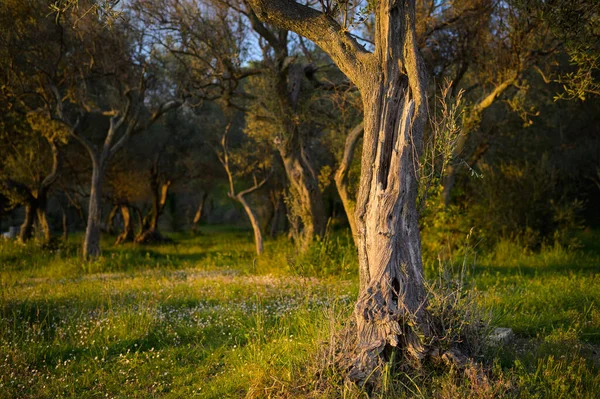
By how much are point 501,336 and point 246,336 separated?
2874 millimetres

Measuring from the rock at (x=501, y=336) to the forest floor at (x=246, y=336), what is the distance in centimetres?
10

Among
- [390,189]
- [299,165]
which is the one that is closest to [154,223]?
[299,165]

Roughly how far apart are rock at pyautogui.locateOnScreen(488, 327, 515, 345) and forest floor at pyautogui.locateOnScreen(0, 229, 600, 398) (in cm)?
10

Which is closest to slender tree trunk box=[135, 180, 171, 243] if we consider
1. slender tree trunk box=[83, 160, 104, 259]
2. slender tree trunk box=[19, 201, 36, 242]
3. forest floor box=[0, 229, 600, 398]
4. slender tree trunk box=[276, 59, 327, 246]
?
slender tree trunk box=[19, 201, 36, 242]

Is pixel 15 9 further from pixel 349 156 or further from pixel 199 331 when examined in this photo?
pixel 199 331

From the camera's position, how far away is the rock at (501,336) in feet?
18.1

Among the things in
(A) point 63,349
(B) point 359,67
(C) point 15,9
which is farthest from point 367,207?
(C) point 15,9

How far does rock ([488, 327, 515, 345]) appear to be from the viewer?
5.53m

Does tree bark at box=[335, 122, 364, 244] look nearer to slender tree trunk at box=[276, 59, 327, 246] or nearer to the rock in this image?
slender tree trunk at box=[276, 59, 327, 246]

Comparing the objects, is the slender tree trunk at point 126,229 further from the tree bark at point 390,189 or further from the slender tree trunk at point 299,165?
the tree bark at point 390,189

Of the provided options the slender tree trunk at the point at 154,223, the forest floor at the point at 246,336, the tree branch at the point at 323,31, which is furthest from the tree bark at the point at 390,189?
the slender tree trunk at the point at 154,223

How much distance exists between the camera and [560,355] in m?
5.25

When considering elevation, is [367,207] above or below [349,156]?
below

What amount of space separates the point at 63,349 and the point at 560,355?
5.75m
